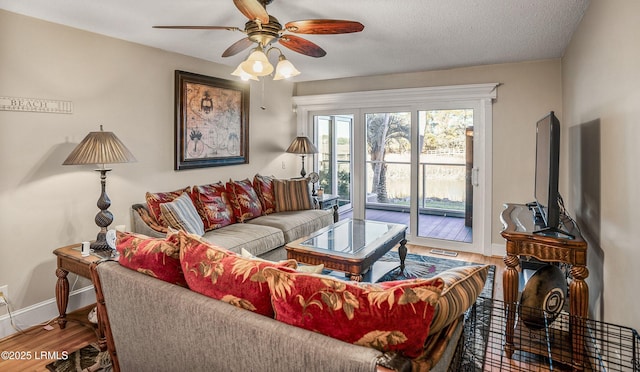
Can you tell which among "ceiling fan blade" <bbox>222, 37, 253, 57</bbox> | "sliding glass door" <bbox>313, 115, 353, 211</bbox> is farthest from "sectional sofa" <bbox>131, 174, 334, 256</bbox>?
"ceiling fan blade" <bbox>222, 37, 253, 57</bbox>

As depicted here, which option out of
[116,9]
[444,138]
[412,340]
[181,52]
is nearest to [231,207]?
[181,52]

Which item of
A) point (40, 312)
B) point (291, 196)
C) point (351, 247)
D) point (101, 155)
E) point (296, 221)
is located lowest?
point (40, 312)

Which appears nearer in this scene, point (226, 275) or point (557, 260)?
point (226, 275)

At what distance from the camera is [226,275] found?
136 cm

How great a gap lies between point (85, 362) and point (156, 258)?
130 centimetres

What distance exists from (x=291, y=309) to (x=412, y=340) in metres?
0.38

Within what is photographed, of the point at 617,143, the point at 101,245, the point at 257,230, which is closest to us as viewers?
the point at 617,143

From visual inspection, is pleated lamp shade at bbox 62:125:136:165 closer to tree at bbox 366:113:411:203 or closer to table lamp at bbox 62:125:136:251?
table lamp at bbox 62:125:136:251

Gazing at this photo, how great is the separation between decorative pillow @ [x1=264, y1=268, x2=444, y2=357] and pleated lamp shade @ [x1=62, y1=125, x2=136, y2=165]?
84.0 inches

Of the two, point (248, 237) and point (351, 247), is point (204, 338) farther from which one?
point (248, 237)

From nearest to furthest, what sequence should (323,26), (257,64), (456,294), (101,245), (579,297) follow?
(456,294) < (579,297) < (323,26) < (257,64) < (101,245)

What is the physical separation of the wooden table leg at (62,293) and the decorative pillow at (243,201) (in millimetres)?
1674

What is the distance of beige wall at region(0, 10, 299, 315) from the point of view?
2652 millimetres

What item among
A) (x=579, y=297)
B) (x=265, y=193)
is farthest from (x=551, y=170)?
(x=265, y=193)
